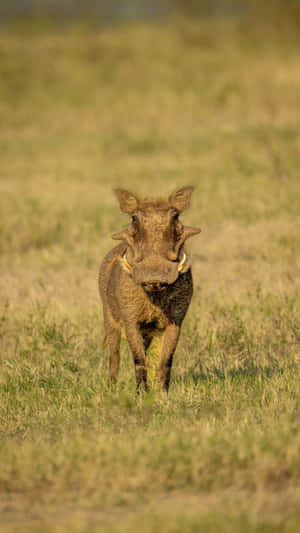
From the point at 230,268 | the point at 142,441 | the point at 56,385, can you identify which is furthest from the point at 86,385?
the point at 230,268

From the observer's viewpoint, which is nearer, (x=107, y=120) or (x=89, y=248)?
(x=89, y=248)

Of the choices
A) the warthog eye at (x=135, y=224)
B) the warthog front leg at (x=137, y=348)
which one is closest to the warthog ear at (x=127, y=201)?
the warthog eye at (x=135, y=224)

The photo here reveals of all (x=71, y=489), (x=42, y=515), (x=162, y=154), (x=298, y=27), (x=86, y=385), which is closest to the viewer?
(x=42, y=515)

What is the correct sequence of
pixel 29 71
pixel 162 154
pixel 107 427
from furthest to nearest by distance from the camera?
pixel 29 71
pixel 162 154
pixel 107 427

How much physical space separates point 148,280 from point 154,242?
28 cm

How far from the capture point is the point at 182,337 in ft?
25.9

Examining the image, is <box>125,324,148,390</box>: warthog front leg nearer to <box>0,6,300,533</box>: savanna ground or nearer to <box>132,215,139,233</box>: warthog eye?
<box>0,6,300,533</box>: savanna ground

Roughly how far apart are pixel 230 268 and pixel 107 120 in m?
16.9

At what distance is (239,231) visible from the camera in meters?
12.2

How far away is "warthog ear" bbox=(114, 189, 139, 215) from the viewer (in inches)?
→ 224

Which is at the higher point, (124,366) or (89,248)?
(89,248)

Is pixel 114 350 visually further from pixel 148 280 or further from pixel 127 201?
pixel 148 280

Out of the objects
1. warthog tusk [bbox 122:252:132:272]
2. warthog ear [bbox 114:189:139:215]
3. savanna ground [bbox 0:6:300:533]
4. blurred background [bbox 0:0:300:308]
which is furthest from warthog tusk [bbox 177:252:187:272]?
blurred background [bbox 0:0:300:308]

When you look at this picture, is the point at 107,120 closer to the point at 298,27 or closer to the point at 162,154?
the point at 162,154
